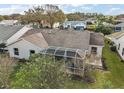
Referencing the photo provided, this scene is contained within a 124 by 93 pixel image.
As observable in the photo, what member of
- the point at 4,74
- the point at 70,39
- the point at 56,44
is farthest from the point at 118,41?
the point at 4,74

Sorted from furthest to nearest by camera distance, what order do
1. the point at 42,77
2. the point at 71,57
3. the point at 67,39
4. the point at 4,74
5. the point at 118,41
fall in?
1. the point at 118,41
2. the point at 67,39
3. the point at 71,57
4. the point at 4,74
5. the point at 42,77

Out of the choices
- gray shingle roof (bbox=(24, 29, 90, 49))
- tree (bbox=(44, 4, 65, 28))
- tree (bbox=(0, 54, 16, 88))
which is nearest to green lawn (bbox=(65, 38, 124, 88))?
gray shingle roof (bbox=(24, 29, 90, 49))

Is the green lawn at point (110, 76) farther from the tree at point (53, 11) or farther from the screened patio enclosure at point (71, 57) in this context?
the tree at point (53, 11)

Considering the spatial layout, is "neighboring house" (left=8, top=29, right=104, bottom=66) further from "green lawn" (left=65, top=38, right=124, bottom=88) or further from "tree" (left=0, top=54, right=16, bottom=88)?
"tree" (left=0, top=54, right=16, bottom=88)

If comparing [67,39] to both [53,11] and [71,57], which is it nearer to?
[71,57]
